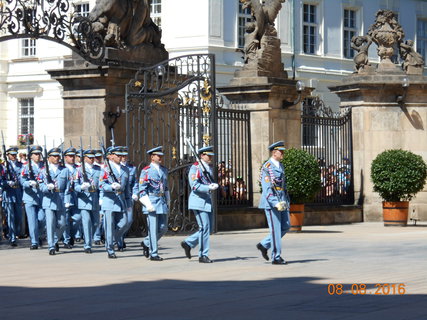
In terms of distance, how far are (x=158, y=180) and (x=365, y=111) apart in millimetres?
10509

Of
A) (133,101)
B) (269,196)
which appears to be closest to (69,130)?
(133,101)

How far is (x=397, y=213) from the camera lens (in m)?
23.7

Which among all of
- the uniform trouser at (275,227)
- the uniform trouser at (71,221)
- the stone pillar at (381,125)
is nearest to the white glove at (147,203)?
the uniform trouser at (275,227)

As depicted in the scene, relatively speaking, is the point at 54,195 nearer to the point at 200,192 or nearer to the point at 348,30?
the point at 200,192

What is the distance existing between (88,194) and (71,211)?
876 mm

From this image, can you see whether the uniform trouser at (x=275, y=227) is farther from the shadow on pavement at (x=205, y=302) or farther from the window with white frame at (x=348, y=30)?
the window with white frame at (x=348, y=30)

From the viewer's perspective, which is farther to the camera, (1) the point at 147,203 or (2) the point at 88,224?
(2) the point at 88,224

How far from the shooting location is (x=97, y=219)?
1873 cm

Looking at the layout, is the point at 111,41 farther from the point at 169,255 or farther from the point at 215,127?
the point at 169,255

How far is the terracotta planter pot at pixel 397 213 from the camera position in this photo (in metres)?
23.7

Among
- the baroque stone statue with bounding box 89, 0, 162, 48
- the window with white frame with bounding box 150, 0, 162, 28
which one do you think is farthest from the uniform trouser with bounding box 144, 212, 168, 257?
the window with white frame with bounding box 150, 0, 162, 28

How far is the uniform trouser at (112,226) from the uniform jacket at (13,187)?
2.95 metres

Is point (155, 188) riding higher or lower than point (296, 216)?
higher
